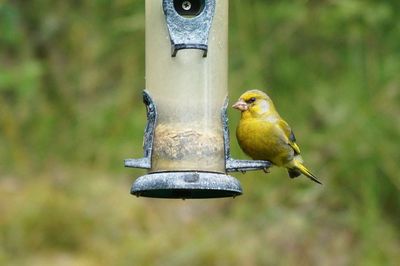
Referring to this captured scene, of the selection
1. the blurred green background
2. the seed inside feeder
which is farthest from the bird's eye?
the blurred green background

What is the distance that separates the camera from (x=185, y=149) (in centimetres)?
656

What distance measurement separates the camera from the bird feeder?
21.4 feet

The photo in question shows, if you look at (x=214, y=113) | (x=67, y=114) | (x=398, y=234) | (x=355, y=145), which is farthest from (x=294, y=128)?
(x=214, y=113)

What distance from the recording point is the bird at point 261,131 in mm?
6918

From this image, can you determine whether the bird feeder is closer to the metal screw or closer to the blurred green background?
the metal screw

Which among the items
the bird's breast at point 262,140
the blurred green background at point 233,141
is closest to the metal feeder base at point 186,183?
the bird's breast at point 262,140

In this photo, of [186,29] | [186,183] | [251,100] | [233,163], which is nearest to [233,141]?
[251,100]

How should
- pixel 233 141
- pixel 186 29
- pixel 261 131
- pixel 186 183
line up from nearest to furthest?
1. pixel 186 183
2. pixel 186 29
3. pixel 261 131
4. pixel 233 141

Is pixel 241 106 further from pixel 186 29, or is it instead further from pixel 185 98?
pixel 186 29

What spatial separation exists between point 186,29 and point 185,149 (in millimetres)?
590

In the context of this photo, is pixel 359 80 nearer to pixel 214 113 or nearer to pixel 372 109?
pixel 372 109

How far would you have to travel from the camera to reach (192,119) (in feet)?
21.7

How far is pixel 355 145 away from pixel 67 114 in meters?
2.68

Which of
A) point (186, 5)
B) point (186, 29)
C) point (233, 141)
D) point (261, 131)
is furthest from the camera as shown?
point (233, 141)
